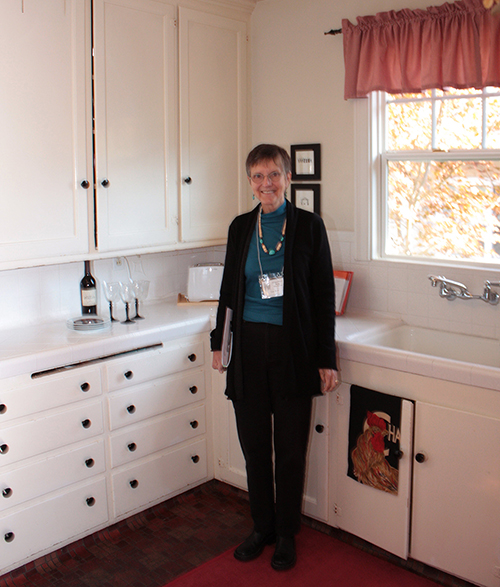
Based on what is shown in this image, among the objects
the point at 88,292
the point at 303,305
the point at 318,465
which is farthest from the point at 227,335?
the point at 88,292

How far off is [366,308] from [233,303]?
3.09 ft

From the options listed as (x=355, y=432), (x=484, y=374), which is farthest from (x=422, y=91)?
(x=355, y=432)

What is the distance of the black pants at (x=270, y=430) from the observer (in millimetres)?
2420

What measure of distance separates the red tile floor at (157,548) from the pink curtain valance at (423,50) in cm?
195

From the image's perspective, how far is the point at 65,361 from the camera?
8.38ft

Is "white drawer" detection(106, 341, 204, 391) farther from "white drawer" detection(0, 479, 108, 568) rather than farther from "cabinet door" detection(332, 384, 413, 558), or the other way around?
"cabinet door" detection(332, 384, 413, 558)

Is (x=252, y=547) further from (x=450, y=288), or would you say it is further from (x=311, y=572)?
(x=450, y=288)

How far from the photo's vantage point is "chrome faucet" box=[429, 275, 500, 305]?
8.85 ft

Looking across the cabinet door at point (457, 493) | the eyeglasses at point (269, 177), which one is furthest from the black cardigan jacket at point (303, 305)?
the cabinet door at point (457, 493)

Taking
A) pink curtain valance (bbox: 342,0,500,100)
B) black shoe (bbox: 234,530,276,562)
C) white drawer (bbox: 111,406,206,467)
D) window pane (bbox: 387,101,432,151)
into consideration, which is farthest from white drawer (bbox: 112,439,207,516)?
pink curtain valance (bbox: 342,0,500,100)

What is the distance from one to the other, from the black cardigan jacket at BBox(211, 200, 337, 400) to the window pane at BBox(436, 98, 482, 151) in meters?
0.85

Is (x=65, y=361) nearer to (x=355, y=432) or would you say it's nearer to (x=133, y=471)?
(x=133, y=471)

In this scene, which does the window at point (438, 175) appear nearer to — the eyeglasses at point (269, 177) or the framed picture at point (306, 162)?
the framed picture at point (306, 162)

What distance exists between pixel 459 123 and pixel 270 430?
5.10ft
